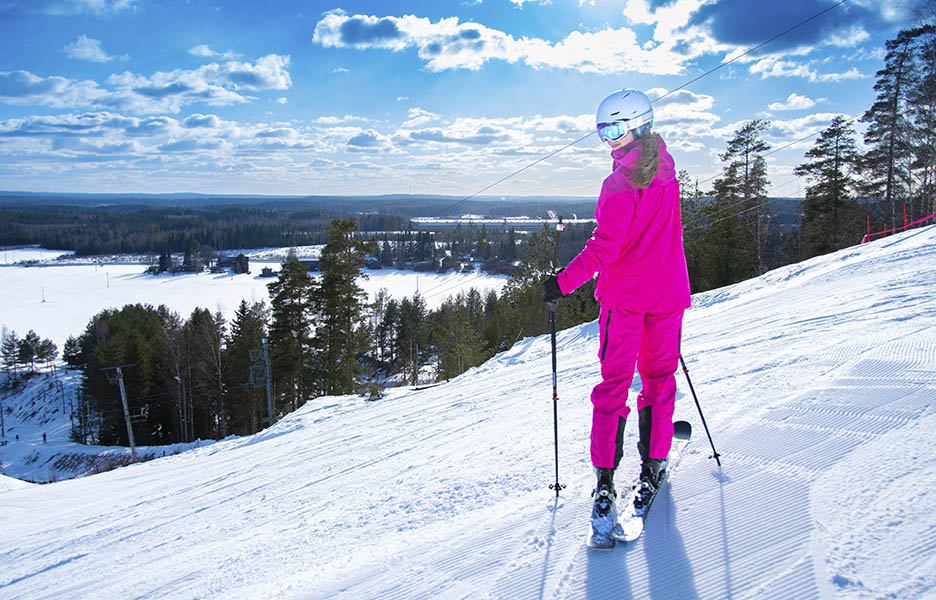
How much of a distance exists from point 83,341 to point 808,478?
66343 millimetres

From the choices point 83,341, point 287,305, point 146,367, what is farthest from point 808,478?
point 83,341

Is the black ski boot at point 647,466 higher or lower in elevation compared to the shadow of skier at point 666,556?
higher

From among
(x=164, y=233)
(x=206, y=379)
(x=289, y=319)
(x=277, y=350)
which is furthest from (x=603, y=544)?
(x=164, y=233)

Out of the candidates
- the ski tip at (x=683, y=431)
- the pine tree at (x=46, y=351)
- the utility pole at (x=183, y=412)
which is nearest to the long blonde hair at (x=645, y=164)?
the ski tip at (x=683, y=431)

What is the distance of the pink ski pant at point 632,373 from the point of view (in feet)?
8.59

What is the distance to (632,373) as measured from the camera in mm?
2580

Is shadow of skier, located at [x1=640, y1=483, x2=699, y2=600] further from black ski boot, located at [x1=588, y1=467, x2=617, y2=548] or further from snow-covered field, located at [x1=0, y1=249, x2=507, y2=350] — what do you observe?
snow-covered field, located at [x1=0, y1=249, x2=507, y2=350]

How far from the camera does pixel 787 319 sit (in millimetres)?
7445

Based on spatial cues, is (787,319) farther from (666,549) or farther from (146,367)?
(146,367)

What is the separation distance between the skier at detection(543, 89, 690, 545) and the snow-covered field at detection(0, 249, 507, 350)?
245ft

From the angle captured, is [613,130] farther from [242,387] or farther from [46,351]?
[46,351]

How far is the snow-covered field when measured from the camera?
3270 inches

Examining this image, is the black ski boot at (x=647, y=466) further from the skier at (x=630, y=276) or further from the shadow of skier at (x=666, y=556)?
the shadow of skier at (x=666, y=556)

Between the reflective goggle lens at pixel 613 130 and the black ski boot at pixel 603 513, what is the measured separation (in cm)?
174
